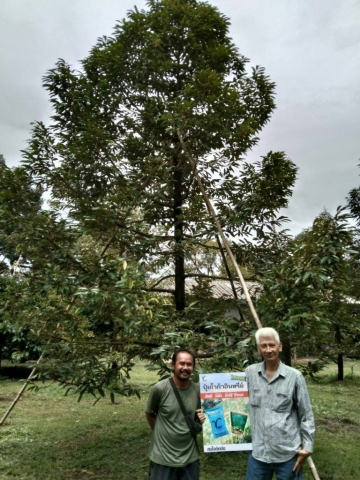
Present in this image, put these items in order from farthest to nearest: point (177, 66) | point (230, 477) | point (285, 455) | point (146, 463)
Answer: point (177, 66), point (146, 463), point (230, 477), point (285, 455)

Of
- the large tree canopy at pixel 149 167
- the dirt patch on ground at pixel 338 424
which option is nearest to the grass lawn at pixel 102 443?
the dirt patch on ground at pixel 338 424

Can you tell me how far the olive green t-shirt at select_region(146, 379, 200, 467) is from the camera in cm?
268

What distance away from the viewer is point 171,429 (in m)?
2.70

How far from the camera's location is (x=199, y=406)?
9.17 ft

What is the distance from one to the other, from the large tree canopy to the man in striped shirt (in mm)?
1373

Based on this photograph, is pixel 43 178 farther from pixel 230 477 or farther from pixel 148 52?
pixel 230 477

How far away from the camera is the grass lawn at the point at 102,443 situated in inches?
193

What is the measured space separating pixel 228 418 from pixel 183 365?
449 mm

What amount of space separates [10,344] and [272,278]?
408 inches

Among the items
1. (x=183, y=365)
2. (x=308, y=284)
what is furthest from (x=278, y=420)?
(x=308, y=284)

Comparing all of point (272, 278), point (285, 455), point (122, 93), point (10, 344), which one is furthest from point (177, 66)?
point (10, 344)

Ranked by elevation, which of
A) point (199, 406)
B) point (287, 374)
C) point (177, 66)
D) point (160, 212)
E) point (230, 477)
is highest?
point (177, 66)

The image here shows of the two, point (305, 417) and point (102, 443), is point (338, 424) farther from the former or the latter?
point (305, 417)

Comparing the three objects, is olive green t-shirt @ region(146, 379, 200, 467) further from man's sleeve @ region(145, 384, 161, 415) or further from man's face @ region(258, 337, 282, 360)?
man's face @ region(258, 337, 282, 360)
